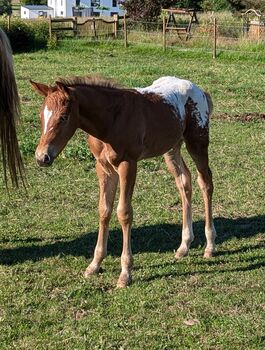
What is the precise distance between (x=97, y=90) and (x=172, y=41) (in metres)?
20.9

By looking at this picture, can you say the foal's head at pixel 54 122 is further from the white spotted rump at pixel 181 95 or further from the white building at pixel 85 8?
the white building at pixel 85 8

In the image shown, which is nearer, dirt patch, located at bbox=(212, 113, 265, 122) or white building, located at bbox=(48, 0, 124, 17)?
dirt patch, located at bbox=(212, 113, 265, 122)

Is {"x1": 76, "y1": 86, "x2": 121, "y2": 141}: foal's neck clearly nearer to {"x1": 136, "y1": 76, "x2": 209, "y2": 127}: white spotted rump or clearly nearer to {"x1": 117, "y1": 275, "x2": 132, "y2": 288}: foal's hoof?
{"x1": 136, "y1": 76, "x2": 209, "y2": 127}: white spotted rump

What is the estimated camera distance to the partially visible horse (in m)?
3.60

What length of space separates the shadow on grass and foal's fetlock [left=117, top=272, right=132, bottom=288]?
610 mm

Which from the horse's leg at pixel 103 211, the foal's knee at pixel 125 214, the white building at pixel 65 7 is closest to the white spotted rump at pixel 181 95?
the horse's leg at pixel 103 211

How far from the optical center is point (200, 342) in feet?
11.3

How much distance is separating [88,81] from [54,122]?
572 millimetres

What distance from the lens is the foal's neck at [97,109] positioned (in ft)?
12.5

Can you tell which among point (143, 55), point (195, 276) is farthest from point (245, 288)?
point (143, 55)

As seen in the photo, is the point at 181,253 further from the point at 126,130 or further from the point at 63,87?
the point at 63,87

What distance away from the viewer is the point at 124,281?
13.7ft

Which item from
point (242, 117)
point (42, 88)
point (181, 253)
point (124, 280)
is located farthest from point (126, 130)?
point (242, 117)

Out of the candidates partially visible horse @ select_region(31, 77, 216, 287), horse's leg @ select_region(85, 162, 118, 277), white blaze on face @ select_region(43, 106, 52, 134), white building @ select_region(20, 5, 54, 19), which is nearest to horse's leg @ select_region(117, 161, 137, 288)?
partially visible horse @ select_region(31, 77, 216, 287)
